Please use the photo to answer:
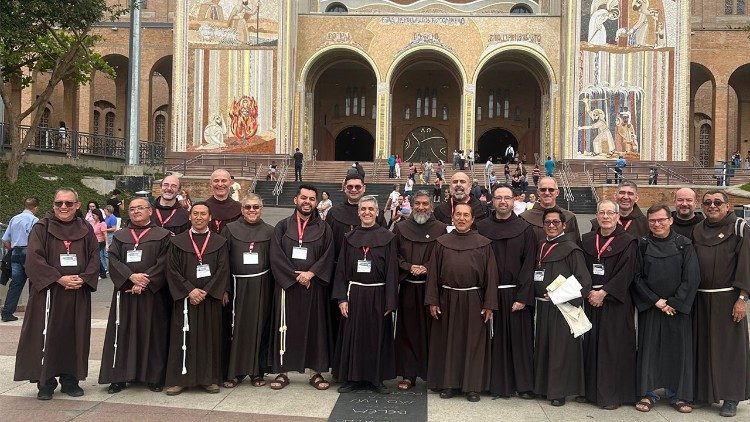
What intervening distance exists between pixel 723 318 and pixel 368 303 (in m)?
3.14

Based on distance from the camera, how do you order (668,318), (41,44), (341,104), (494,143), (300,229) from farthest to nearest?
1. (494,143)
2. (341,104)
3. (41,44)
4. (300,229)
5. (668,318)

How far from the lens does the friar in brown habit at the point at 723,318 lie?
6.38 m

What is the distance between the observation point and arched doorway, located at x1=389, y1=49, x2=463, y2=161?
42.1 metres

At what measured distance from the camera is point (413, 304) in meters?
7.14

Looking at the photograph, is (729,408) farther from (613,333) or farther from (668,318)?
(613,333)

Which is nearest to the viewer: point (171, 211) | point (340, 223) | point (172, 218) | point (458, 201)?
point (458, 201)

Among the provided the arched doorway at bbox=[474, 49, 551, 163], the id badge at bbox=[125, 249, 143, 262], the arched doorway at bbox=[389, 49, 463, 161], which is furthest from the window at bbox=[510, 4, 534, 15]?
the id badge at bbox=[125, 249, 143, 262]

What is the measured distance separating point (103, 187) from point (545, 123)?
21572 mm

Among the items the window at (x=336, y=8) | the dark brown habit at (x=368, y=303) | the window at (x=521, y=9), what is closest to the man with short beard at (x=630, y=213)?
the dark brown habit at (x=368, y=303)

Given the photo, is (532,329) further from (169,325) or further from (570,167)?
(570,167)

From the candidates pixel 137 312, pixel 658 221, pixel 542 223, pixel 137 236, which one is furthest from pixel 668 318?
pixel 137 236

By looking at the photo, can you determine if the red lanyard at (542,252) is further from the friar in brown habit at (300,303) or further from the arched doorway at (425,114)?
the arched doorway at (425,114)

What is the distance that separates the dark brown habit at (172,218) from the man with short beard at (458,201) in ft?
8.93

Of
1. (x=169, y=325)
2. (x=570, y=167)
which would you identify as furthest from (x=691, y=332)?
(x=570, y=167)
